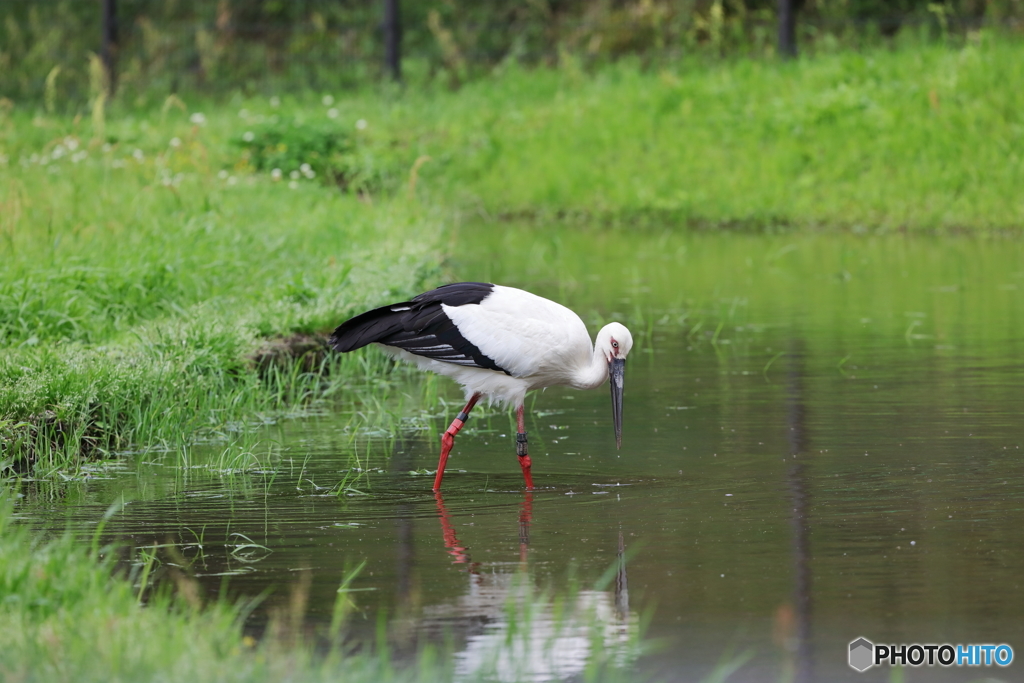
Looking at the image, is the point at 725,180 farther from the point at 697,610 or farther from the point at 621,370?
the point at 697,610

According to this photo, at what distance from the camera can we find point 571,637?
15.8 feet

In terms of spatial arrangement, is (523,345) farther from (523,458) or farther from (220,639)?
(220,639)

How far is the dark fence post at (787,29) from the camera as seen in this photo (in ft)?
67.8

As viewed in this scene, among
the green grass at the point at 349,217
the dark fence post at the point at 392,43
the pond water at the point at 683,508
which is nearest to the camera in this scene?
the pond water at the point at 683,508

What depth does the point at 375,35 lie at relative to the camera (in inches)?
1008

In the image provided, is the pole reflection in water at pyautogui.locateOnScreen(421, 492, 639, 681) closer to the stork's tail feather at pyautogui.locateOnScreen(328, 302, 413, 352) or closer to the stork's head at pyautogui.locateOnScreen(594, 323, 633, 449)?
the stork's head at pyautogui.locateOnScreen(594, 323, 633, 449)

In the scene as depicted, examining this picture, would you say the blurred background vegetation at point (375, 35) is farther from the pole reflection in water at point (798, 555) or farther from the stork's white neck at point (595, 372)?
the stork's white neck at point (595, 372)

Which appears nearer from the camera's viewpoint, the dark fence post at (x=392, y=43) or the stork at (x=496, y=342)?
the stork at (x=496, y=342)

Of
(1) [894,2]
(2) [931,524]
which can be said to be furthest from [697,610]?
(1) [894,2]

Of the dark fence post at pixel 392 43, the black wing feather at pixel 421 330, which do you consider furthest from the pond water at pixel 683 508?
the dark fence post at pixel 392 43

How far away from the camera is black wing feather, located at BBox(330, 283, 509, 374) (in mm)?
7418

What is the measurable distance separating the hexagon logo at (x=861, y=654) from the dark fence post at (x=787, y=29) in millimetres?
16814

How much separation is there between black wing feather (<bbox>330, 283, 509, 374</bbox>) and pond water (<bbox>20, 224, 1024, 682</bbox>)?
0.54 m

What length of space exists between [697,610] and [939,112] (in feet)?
45.0
